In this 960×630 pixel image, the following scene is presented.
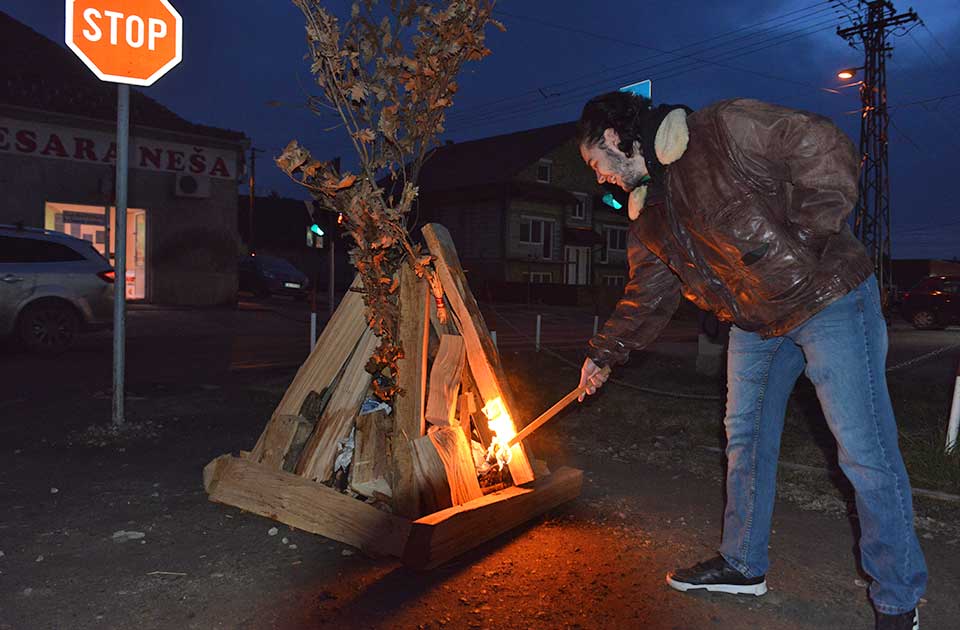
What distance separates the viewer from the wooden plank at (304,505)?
342 centimetres

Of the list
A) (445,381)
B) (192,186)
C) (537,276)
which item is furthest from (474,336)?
(537,276)

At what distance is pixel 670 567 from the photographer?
3.45 m

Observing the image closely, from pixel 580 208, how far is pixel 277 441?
40647mm

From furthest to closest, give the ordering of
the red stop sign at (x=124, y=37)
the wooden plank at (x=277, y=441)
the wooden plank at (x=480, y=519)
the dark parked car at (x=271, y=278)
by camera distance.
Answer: the dark parked car at (x=271, y=278), the red stop sign at (x=124, y=37), the wooden plank at (x=277, y=441), the wooden plank at (x=480, y=519)

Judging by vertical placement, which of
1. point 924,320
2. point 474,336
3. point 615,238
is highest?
point 615,238

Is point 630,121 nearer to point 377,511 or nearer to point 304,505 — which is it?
point 377,511

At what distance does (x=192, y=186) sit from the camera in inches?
867

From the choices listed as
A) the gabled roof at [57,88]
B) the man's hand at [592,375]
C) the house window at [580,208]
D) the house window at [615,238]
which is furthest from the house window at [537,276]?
the man's hand at [592,375]

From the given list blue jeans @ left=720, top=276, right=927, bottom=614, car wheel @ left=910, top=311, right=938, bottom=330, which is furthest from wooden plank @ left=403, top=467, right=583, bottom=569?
car wheel @ left=910, top=311, right=938, bottom=330

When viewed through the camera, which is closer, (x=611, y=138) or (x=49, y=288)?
(x=611, y=138)

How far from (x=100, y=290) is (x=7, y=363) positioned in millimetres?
1986

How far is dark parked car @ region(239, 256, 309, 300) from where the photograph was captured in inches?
1201

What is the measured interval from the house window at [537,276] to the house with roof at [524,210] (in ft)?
0.17

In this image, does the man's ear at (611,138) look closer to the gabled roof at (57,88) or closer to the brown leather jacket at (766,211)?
the brown leather jacket at (766,211)
